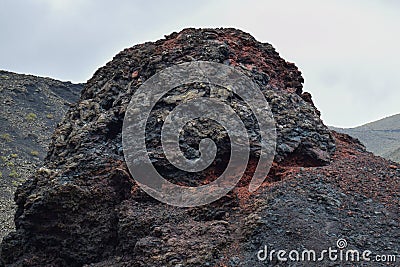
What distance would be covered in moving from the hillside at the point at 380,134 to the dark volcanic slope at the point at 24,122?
4708cm

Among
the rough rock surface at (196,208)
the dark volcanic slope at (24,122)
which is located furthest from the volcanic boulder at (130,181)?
the dark volcanic slope at (24,122)

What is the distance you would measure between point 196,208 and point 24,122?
113 feet

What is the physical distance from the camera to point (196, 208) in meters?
8.78

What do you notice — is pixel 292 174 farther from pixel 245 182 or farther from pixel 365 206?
pixel 365 206

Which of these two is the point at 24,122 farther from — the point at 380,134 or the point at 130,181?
Answer: the point at 380,134

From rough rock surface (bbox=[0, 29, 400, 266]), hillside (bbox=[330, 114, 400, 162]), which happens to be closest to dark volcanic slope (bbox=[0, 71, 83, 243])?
rough rock surface (bbox=[0, 29, 400, 266])

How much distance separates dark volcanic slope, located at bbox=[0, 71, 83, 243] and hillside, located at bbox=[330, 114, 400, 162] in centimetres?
4708

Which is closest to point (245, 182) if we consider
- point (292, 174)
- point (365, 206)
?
point (292, 174)

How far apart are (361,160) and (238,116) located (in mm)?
2945

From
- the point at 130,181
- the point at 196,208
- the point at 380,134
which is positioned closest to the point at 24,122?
the point at 130,181

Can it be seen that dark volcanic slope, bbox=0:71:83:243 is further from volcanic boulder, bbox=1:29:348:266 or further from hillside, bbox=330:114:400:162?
hillside, bbox=330:114:400:162

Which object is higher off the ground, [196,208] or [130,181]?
[130,181]

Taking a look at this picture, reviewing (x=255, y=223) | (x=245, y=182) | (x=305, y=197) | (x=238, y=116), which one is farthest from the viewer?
(x=238, y=116)

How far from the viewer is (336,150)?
1108 cm
